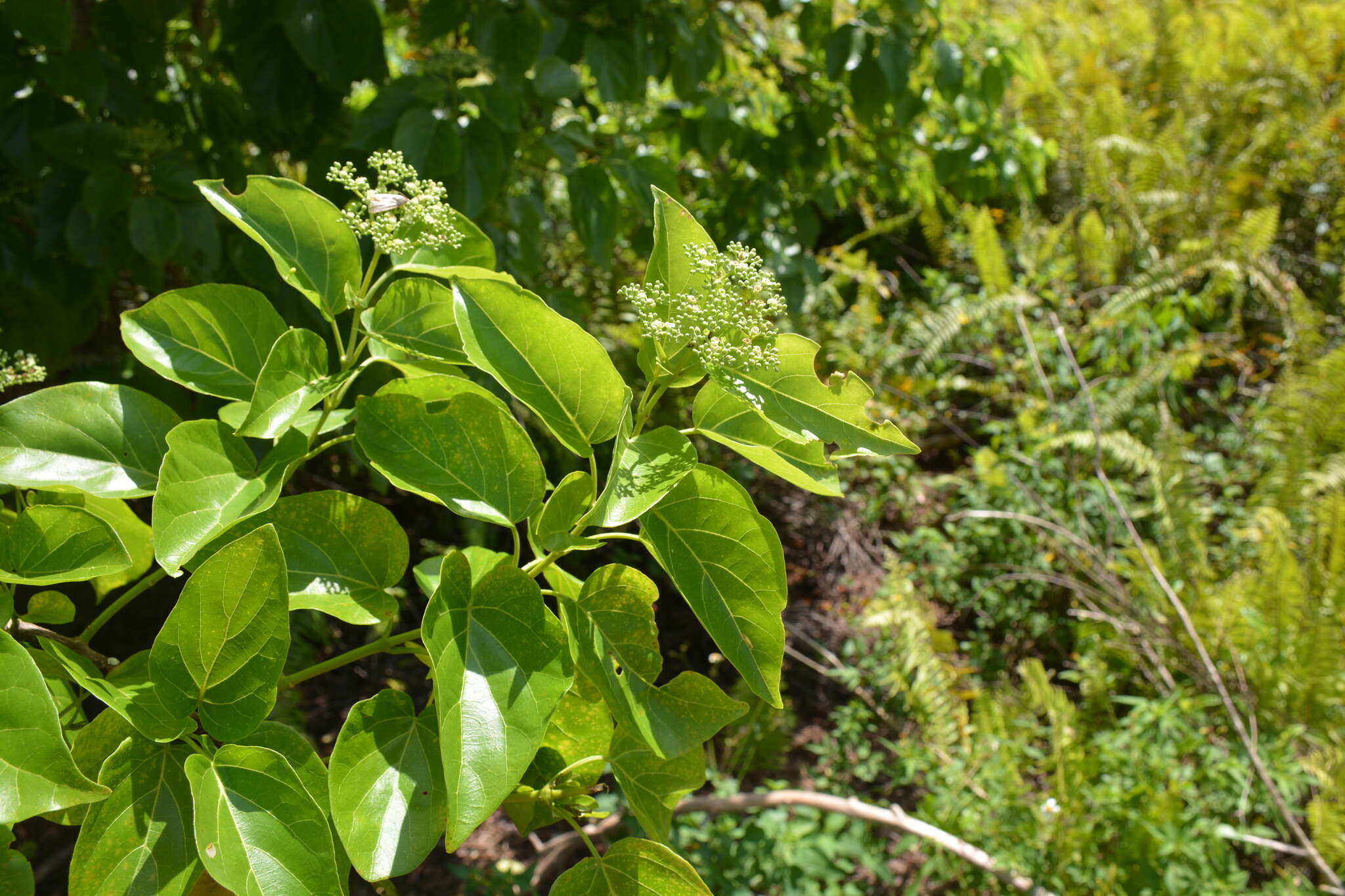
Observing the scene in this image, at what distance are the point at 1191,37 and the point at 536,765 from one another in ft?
22.3

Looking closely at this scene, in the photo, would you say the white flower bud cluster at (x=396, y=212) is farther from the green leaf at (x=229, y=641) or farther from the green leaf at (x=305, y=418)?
the green leaf at (x=229, y=641)

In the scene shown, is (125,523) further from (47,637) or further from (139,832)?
(139,832)

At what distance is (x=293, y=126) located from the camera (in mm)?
1664

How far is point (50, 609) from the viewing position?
618 millimetres

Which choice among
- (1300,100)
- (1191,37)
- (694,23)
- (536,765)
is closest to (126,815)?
(536,765)

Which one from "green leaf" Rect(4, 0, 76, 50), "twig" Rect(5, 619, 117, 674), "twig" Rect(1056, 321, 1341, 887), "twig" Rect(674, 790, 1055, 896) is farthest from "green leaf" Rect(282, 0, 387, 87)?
"twig" Rect(1056, 321, 1341, 887)

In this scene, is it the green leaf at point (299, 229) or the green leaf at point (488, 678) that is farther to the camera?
the green leaf at point (299, 229)

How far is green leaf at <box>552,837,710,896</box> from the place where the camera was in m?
0.57

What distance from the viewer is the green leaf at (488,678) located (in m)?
0.45

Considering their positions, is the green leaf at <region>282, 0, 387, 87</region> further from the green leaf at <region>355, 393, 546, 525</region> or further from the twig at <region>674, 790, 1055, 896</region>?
the twig at <region>674, 790, 1055, 896</region>

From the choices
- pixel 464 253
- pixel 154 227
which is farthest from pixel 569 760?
pixel 154 227

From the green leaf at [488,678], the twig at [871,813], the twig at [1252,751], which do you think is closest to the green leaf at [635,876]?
the green leaf at [488,678]

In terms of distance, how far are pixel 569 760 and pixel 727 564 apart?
218 mm

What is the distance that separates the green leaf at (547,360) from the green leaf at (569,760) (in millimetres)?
198
